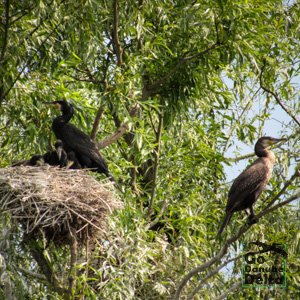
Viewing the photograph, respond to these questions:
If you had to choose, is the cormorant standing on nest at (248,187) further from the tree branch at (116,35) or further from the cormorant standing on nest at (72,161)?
the tree branch at (116,35)

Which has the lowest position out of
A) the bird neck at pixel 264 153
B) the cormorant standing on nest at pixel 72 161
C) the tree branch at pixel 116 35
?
the cormorant standing on nest at pixel 72 161

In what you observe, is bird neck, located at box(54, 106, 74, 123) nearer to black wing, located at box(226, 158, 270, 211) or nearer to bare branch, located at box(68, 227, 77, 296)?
bare branch, located at box(68, 227, 77, 296)

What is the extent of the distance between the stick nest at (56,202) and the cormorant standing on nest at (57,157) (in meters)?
0.48

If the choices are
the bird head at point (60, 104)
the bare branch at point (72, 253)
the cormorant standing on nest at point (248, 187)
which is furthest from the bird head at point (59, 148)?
the cormorant standing on nest at point (248, 187)

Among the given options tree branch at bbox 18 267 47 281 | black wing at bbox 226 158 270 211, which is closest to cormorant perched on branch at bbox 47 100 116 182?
tree branch at bbox 18 267 47 281

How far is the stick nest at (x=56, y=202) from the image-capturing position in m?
8.62

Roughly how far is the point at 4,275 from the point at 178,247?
244 centimetres

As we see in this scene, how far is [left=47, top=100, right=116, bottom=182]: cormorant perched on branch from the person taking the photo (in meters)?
9.73

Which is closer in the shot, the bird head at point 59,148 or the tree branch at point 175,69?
the bird head at point 59,148

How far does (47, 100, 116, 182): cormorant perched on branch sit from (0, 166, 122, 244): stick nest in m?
0.58

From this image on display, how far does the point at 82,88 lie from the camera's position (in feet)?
37.7

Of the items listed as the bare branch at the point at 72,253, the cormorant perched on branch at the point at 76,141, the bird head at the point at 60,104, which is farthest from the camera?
the bird head at the point at 60,104

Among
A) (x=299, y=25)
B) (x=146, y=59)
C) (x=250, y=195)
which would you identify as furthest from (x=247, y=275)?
(x=299, y=25)

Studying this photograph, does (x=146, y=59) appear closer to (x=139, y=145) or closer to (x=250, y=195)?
(x=139, y=145)
